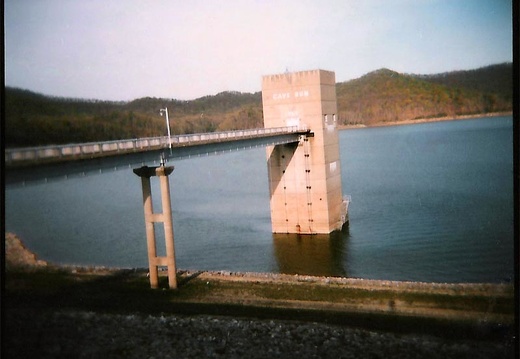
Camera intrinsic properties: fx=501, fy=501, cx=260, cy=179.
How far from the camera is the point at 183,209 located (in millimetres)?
36219

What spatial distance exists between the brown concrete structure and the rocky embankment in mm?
11492

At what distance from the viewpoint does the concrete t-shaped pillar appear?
55.4 feet

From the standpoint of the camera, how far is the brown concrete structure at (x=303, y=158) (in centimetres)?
2912

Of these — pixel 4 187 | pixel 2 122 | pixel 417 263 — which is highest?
pixel 2 122

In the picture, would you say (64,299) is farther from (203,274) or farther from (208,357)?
(208,357)

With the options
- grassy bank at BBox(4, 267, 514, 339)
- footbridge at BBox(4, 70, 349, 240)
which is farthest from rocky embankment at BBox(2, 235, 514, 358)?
footbridge at BBox(4, 70, 349, 240)

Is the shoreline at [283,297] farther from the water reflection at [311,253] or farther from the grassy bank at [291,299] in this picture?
the water reflection at [311,253]

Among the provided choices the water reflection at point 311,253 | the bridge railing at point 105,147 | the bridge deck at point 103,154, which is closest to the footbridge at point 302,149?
the water reflection at point 311,253

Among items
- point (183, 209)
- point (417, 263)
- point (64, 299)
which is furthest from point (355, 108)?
point (64, 299)

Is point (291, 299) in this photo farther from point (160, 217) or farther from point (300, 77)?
point (300, 77)

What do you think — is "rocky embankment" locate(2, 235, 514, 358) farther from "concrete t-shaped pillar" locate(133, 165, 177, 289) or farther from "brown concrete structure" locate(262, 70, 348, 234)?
"brown concrete structure" locate(262, 70, 348, 234)

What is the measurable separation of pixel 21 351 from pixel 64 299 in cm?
428

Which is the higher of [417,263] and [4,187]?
[4,187]

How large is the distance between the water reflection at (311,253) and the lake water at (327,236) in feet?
0.19
